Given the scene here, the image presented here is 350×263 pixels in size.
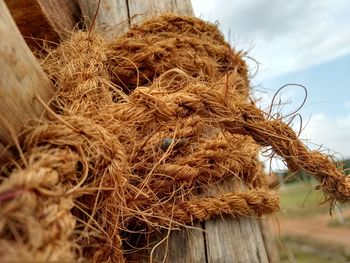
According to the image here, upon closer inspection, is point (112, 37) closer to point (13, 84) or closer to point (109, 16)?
point (109, 16)

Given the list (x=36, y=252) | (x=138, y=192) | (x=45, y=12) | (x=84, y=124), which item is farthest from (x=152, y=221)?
(x=45, y=12)

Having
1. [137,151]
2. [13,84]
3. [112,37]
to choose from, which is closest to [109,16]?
[112,37]

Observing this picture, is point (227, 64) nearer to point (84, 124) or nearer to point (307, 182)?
point (307, 182)

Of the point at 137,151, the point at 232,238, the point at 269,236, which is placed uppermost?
the point at 137,151

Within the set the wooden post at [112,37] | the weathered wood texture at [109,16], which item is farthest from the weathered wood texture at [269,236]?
the weathered wood texture at [109,16]

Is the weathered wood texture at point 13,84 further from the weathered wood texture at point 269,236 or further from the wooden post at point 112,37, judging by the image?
the weathered wood texture at point 269,236

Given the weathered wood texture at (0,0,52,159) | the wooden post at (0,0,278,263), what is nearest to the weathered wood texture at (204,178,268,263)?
the wooden post at (0,0,278,263)
